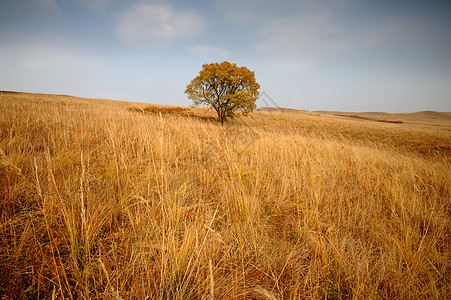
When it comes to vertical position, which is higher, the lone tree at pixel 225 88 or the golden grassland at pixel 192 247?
the lone tree at pixel 225 88

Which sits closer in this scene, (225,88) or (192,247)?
(192,247)

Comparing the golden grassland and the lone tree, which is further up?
the lone tree

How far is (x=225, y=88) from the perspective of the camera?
17.8m

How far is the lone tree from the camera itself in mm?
16656

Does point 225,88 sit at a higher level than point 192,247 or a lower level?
higher

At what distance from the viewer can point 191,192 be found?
1942mm

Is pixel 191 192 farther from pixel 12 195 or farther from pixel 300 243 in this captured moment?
pixel 12 195

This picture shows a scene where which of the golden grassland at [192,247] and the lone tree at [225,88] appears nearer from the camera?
the golden grassland at [192,247]

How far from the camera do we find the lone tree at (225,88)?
16.7m

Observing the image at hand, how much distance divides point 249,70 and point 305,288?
18999 mm

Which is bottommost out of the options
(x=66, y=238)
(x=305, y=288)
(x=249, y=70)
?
(x=305, y=288)

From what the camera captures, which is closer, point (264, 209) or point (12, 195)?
point (12, 195)

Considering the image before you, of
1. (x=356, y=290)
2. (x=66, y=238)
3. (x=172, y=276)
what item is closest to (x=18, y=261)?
(x=66, y=238)

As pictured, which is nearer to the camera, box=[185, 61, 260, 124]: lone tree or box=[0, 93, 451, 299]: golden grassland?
box=[0, 93, 451, 299]: golden grassland
